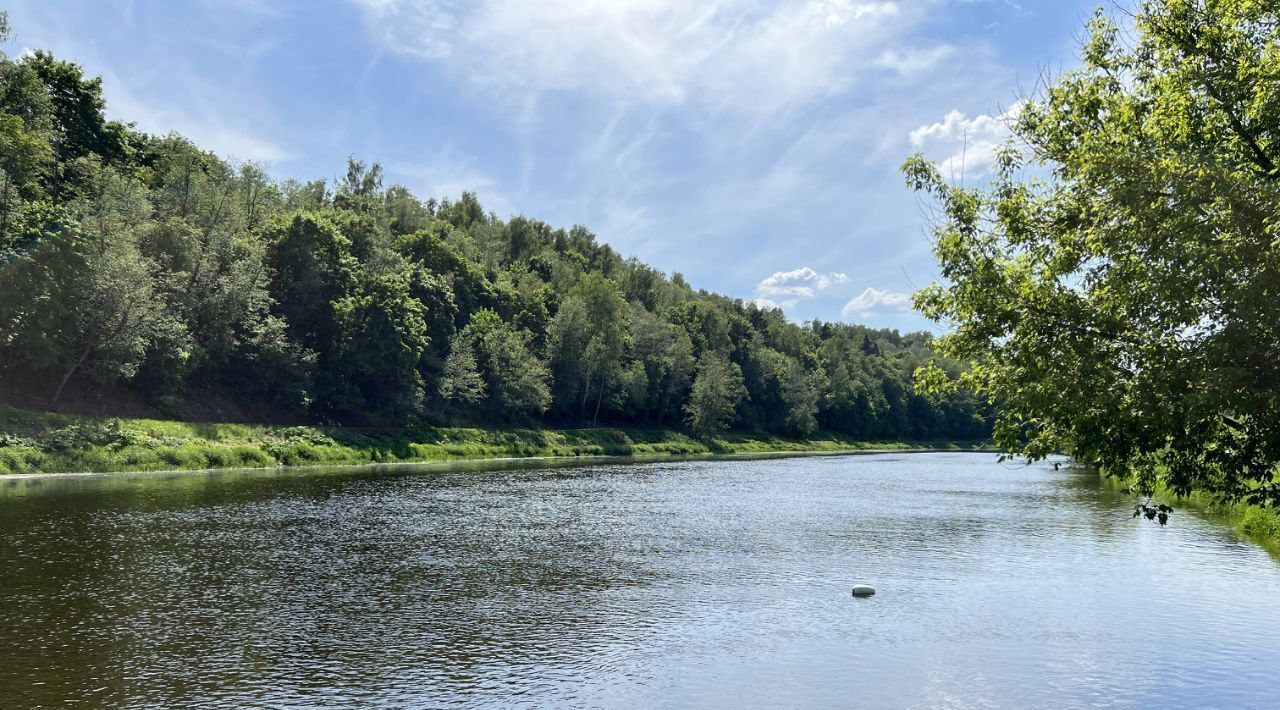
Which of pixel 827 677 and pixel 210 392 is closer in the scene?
pixel 827 677

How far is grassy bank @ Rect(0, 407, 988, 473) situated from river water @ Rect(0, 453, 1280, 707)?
12472 millimetres

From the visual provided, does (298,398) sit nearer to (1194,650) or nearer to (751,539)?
(751,539)

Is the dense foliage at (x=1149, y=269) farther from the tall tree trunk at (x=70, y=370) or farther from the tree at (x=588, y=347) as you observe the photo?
the tree at (x=588, y=347)

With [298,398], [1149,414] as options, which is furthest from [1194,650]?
[298,398]

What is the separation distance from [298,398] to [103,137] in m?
39.2

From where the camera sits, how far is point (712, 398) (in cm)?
14150

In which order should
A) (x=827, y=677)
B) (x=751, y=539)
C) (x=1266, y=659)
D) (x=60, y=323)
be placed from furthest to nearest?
1. (x=60, y=323)
2. (x=751, y=539)
3. (x=1266, y=659)
4. (x=827, y=677)

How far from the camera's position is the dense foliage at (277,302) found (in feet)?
201

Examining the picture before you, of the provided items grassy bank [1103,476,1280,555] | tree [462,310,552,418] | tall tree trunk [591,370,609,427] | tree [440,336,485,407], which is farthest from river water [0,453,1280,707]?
tall tree trunk [591,370,609,427]

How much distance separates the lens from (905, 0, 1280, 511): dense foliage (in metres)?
12.5

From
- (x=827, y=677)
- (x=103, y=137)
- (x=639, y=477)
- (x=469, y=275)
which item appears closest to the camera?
(x=827, y=677)

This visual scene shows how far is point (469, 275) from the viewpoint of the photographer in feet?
421

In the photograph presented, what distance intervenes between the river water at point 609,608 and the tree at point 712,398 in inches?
3885

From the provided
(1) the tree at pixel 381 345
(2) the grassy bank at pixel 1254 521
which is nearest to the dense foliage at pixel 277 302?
(1) the tree at pixel 381 345
